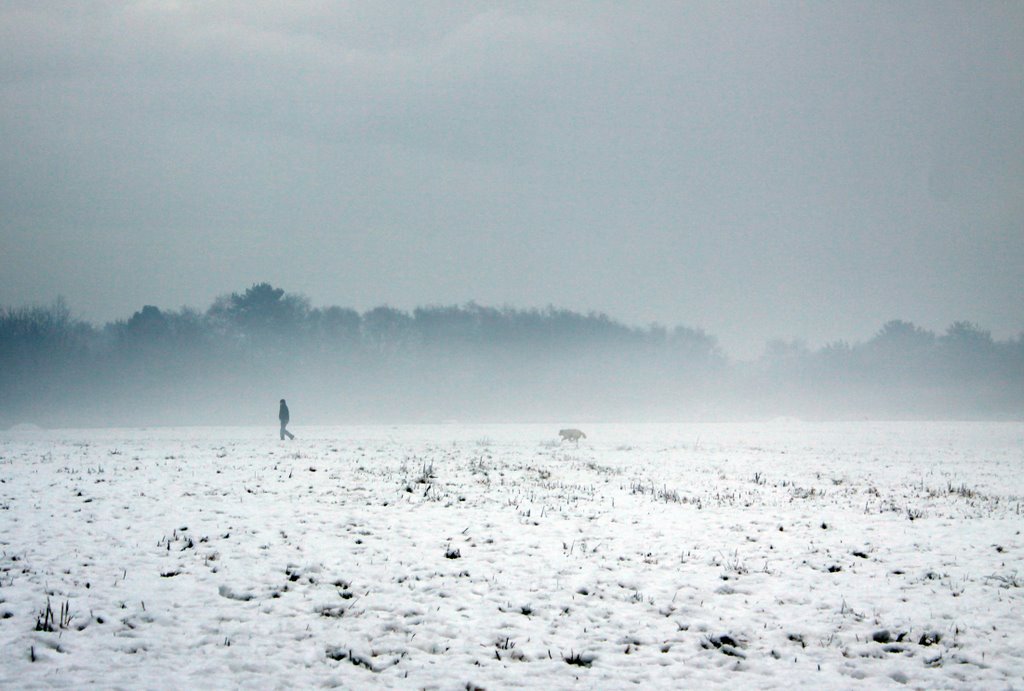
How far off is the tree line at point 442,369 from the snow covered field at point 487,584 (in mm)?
76565

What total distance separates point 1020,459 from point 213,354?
4112 inches

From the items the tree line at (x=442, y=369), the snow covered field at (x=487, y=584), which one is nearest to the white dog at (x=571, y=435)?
the snow covered field at (x=487, y=584)

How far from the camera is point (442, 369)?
413ft

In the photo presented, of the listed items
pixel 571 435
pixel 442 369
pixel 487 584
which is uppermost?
pixel 442 369

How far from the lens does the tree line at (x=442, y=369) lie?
9550 cm

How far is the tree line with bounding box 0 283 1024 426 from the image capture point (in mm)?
95500

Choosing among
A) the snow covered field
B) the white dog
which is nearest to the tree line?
the white dog

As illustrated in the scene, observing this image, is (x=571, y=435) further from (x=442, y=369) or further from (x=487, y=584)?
(x=442, y=369)

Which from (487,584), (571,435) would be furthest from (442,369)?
(487,584)

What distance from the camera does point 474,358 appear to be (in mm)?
132875

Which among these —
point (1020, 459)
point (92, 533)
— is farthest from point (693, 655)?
point (1020, 459)

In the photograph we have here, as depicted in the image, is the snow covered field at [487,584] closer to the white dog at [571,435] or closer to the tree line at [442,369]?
the white dog at [571,435]

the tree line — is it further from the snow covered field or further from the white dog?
the snow covered field

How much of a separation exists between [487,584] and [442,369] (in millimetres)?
115195
